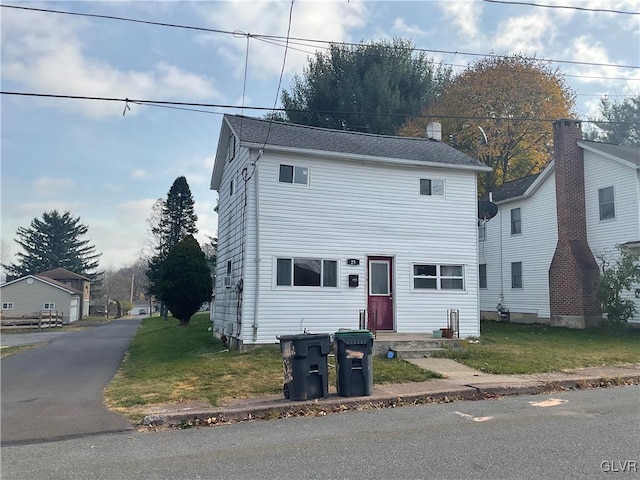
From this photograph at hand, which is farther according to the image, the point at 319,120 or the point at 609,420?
the point at 319,120

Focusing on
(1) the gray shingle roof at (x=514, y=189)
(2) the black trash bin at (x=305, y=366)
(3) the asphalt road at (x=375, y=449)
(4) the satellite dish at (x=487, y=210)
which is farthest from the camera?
(1) the gray shingle roof at (x=514, y=189)

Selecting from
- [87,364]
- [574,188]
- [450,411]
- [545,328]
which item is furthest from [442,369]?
[574,188]

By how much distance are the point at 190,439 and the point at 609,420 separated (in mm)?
5524

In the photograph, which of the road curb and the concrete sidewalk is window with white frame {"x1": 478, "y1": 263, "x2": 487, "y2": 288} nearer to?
the concrete sidewalk

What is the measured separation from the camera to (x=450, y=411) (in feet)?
25.3

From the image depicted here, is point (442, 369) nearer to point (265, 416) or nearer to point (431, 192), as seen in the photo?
point (265, 416)

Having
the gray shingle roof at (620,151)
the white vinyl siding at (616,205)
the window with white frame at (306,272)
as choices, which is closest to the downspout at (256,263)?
the window with white frame at (306,272)

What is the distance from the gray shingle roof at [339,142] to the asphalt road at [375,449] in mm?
9165

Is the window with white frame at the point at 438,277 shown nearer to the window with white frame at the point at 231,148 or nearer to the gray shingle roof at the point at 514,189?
the window with white frame at the point at 231,148

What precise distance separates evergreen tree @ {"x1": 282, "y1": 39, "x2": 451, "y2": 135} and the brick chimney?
1328 cm

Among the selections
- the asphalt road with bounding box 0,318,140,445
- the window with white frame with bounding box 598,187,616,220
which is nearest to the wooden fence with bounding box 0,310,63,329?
the asphalt road with bounding box 0,318,140,445

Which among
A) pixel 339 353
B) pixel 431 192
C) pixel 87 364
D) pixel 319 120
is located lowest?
pixel 87 364

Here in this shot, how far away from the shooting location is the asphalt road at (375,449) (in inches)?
199

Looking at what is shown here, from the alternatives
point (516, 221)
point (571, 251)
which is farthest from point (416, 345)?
point (516, 221)
